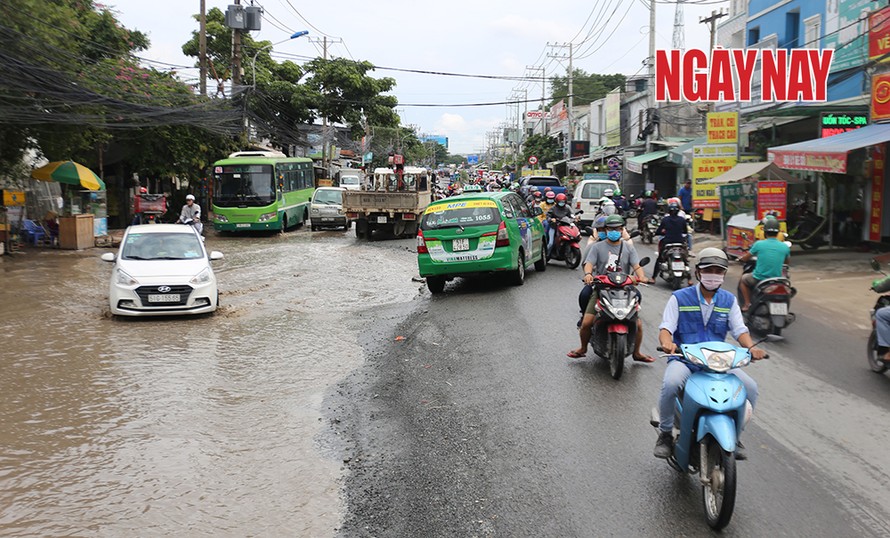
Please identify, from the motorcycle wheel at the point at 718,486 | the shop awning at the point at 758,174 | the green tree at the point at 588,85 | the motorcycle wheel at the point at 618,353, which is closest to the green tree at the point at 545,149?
the green tree at the point at 588,85

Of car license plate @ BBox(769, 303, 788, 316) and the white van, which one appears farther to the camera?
the white van

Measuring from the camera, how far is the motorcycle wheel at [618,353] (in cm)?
800

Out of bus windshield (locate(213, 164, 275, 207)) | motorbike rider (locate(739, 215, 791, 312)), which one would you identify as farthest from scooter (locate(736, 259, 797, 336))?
bus windshield (locate(213, 164, 275, 207))

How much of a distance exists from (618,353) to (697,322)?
8.40 ft

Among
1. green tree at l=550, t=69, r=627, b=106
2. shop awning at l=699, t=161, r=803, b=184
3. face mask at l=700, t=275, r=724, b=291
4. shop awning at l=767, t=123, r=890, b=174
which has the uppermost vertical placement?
green tree at l=550, t=69, r=627, b=106

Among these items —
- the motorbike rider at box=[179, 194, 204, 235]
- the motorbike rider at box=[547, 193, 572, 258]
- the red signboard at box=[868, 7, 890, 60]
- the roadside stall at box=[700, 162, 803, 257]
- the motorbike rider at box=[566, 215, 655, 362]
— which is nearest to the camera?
the motorbike rider at box=[566, 215, 655, 362]

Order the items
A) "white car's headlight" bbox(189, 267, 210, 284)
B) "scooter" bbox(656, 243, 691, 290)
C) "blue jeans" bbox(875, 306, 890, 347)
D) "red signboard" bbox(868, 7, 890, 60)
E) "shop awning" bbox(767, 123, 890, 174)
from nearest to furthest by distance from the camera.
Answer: "blue jeans" bbox(875, 306, 890, 347) → "white car's headlight" bbox(189, 267, 210, 284) → "scooter" bbox(656, 243, 691, 290) → "shop awning" bbox(767, 123, 890, 174) → "red signboard" bbox(868, 7, 890, 60)

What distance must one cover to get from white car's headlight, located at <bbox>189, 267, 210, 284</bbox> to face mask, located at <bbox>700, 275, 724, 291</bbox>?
948 centimetres

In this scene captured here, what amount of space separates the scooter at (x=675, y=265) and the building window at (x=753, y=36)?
17384mm

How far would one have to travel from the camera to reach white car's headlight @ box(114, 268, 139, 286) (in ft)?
41.1

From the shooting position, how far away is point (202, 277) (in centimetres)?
1302

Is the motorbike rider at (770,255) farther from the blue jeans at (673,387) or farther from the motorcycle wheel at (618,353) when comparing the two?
the blue jeans at (673,387)

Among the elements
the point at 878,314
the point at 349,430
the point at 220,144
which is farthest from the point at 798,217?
the point at 220,144

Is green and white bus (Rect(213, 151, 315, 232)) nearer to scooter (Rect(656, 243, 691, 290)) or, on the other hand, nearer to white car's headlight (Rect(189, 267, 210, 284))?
white car's headlight (Rect(189, 267, 210, 284))
